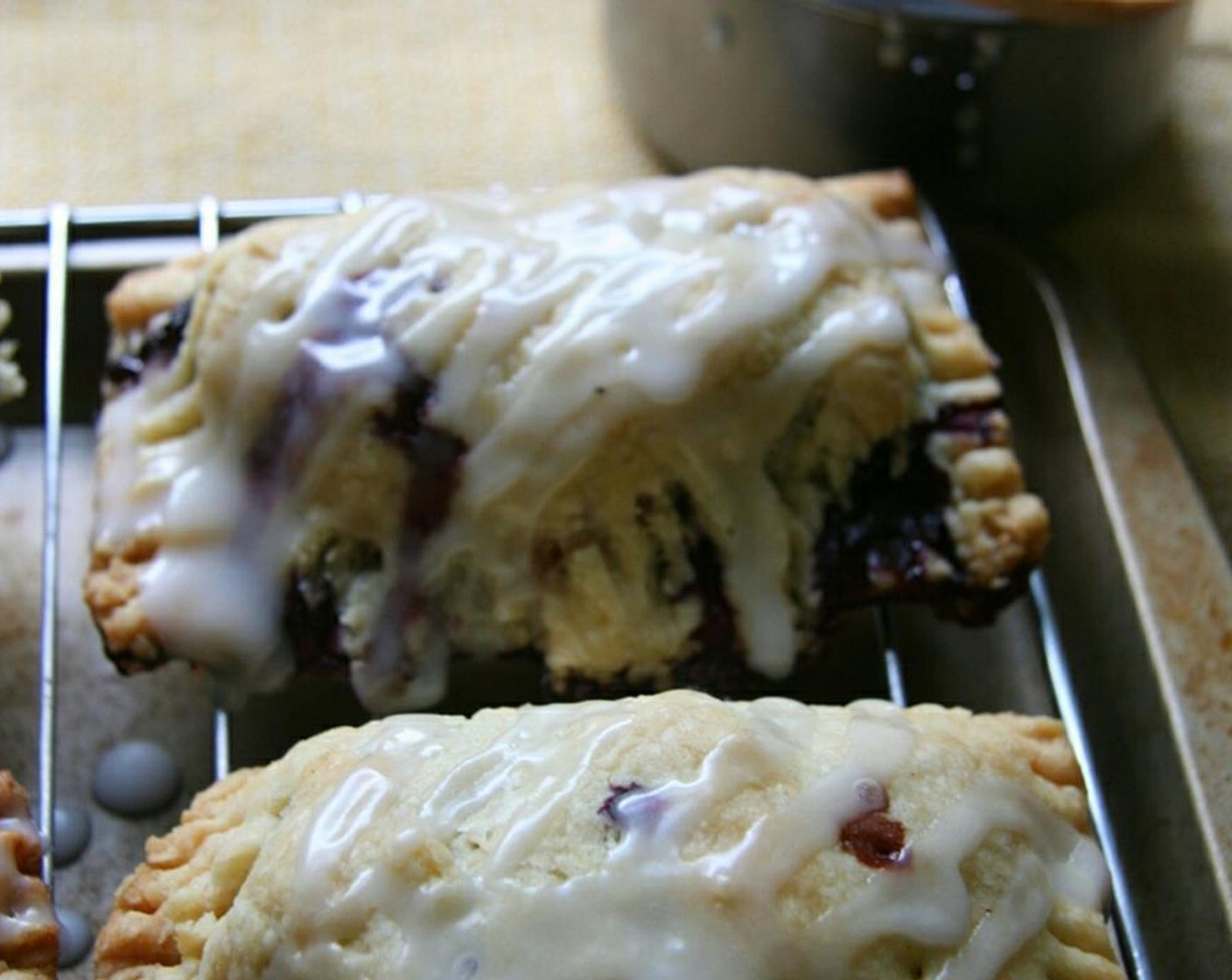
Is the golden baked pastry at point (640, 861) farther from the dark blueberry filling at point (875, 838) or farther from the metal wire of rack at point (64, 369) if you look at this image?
the metal wire of rack at point (64, 369)

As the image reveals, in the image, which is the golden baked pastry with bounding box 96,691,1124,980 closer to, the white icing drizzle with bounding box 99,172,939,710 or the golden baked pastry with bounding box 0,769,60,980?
the golden baked pastry with bounding box 0,769,60,980

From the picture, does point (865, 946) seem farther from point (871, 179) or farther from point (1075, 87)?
point (1075, 87)

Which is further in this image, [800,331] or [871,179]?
[871,179]

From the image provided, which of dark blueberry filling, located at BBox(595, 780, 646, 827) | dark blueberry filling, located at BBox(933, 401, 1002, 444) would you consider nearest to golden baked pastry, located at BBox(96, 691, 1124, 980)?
dark blueberry filling, located at BBox(595, 780, 646, 827)

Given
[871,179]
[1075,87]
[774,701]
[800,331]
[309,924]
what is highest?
[1075,87]

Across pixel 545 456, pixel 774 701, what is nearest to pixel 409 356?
pixel 545 456

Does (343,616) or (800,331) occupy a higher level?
(800,331)

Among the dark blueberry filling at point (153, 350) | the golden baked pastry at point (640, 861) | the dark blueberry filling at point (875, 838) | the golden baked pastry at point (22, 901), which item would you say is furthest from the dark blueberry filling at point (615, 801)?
the dark blueberry filling at point (153, 350)
